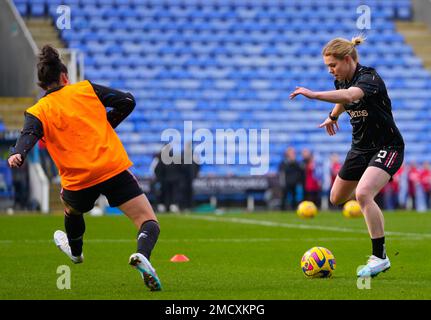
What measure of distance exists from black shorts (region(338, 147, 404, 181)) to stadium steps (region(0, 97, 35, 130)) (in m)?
20.2

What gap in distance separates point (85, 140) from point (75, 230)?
3.81 ft

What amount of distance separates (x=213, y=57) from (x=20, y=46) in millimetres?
8356

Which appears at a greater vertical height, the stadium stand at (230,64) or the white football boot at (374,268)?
the stadium stand at (230,64)

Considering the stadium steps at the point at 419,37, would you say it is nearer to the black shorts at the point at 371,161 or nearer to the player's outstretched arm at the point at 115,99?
the black shorts at the point at 371,161

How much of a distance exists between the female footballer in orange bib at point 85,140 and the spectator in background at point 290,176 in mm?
20325

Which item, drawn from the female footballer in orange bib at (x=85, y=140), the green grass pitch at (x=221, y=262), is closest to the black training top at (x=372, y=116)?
the green grass pitch at (x=221, y=262)

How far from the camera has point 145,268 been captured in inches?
294

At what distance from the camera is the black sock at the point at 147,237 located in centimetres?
773

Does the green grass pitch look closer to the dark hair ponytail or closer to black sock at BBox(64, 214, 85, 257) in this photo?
black sock at BBox(64, 214, 85, 257)

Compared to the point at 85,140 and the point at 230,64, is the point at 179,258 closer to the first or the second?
the point at 85,140

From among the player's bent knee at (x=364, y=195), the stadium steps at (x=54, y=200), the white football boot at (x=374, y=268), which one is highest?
the player's bent knee at (x=364, y=195)

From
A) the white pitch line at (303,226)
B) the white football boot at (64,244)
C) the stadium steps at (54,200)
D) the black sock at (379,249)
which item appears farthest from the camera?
the stadium steps at (54,200)
